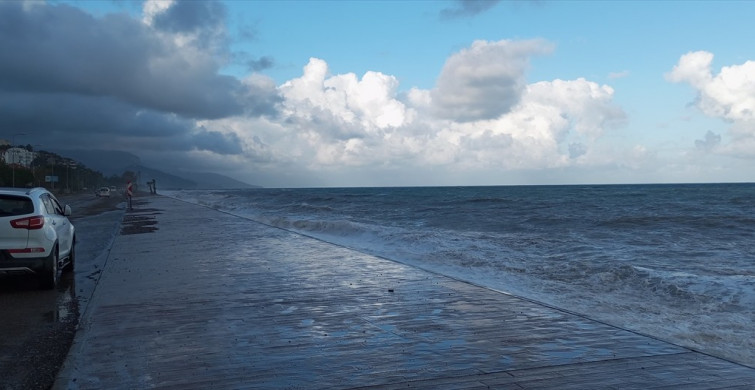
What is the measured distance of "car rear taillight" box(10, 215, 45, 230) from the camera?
909 centimetres

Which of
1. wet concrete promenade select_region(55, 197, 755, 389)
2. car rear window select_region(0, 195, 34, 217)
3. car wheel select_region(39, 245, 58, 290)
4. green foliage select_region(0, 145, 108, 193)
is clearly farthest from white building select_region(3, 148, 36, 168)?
wet concrete promenade select_region(55, 197, 755, 389)

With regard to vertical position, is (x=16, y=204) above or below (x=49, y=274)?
above

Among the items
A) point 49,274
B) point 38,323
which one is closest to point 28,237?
point 49,274

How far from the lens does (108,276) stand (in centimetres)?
1066

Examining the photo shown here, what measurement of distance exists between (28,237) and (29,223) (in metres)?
0.21

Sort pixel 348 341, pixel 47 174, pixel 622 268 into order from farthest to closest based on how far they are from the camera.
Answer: pixel 47 174, pixel 622 268, pixel 348 341

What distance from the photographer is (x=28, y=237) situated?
9172mm

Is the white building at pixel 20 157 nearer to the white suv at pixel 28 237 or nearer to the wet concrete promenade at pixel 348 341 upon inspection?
the white suv at pixel 28 237

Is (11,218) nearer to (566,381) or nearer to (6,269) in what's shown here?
(6,269)

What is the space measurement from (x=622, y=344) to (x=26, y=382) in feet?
17.5

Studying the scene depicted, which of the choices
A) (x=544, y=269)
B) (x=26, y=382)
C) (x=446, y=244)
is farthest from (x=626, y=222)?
(x=26, y=382)

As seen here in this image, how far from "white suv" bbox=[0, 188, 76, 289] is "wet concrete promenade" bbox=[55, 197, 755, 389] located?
961 millimetres

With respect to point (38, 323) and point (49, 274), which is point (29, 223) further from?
point (38, 323)

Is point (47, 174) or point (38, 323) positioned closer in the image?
point (38, 323)
